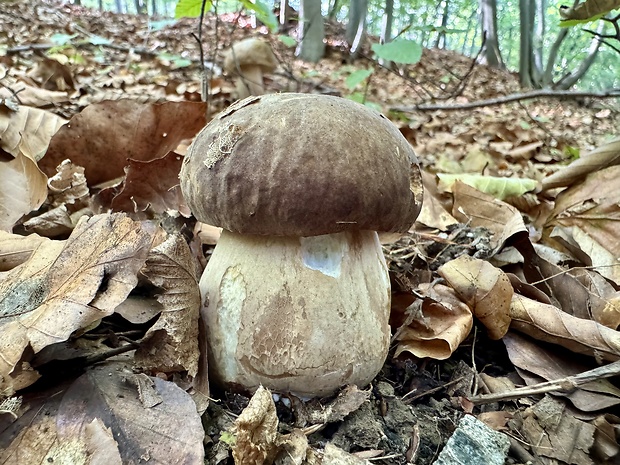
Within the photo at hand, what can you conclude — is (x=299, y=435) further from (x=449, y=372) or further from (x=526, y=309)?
(x=526, y=309)

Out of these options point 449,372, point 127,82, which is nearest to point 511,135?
point 127,82

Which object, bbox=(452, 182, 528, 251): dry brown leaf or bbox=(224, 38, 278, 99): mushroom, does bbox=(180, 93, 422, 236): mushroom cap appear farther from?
bbox=(224, 38, 278, 99): mushroom

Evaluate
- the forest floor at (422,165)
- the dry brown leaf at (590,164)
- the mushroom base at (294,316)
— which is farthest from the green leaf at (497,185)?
the mushroom base at (294,316)

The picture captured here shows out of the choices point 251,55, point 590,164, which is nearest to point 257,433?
point 590,164

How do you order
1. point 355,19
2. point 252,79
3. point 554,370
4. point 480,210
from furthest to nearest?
point 355,19, point 252,79, point 480,210, point 554,370

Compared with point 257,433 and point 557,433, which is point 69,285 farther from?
point 557,433

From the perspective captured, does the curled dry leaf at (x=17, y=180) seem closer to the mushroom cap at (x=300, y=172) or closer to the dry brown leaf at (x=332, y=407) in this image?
the mushroom cap at (x=300, y=172)
